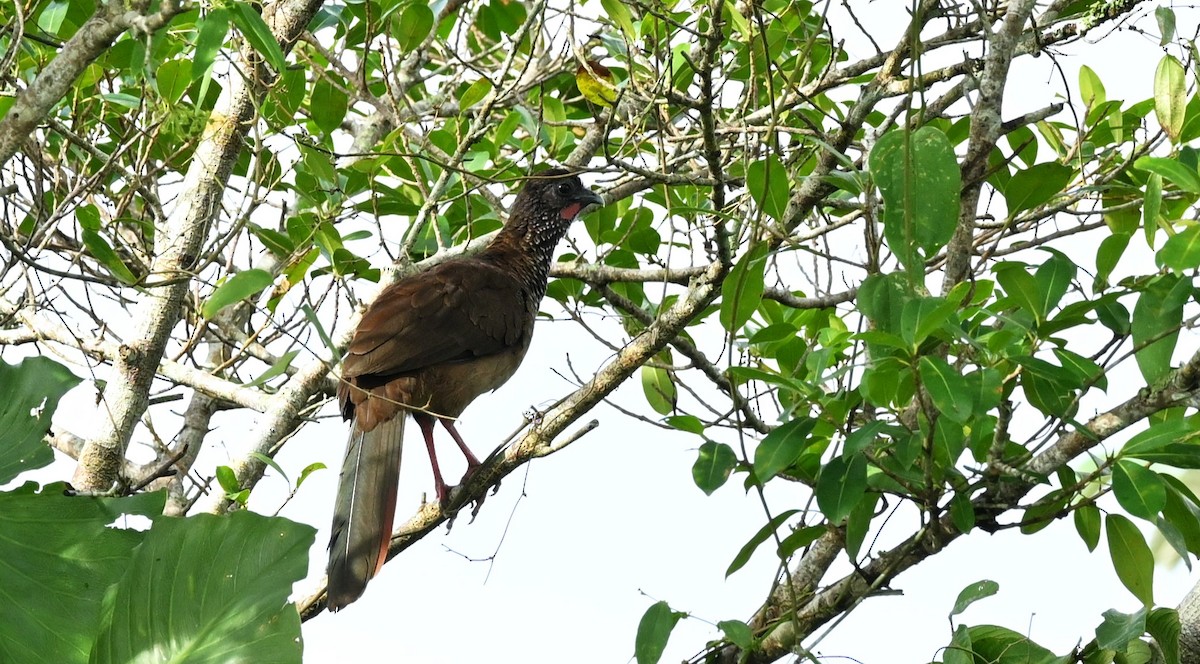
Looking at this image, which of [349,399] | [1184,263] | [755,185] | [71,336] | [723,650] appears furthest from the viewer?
[349,399]

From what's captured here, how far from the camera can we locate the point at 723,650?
3410 mm

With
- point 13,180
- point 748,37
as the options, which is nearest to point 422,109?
point 13,180

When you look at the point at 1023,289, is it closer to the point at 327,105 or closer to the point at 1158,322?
the point at 1158,322

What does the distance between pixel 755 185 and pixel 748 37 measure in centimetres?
65

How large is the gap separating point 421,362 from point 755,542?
2.12 m

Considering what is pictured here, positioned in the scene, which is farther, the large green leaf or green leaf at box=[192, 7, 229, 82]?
the large green leaf

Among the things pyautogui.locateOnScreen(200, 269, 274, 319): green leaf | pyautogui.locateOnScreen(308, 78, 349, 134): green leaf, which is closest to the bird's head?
pyautogui.locateOnScreen(308, 78, 349, 134): green leaf

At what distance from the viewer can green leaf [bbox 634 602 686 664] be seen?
3031mm

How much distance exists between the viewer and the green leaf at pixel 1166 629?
9.12 ft

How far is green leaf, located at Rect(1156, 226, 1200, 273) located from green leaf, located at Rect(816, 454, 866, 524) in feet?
2.65

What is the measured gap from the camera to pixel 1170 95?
3307 mm

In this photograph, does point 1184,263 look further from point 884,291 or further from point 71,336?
point 71,336

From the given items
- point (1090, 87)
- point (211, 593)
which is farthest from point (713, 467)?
point (1090, 87)

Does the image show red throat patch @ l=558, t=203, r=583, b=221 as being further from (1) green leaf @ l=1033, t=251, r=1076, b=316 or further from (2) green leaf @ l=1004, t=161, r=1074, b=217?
(1) green leaf @ l=1033, t=251, r=1076, b=316
